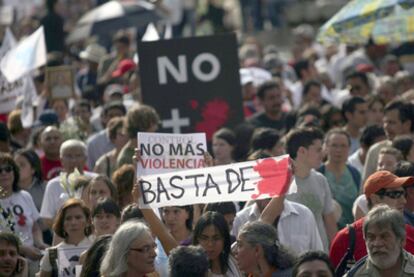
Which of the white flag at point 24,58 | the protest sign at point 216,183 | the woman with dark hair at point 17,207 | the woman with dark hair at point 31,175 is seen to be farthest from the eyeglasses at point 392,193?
the white flag at point 24,58

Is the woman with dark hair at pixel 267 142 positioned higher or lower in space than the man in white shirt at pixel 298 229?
higher

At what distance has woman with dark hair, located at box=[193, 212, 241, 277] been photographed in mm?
11530

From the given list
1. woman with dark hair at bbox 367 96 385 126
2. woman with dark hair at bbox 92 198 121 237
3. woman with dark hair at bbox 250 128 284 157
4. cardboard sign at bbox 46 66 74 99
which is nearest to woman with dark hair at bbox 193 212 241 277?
woman with dark hair at bbox 92 198 121 237

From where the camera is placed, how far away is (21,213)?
565 inches

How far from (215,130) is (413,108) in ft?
6.17

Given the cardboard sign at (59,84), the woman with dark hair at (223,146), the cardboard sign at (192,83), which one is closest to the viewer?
the woman with dark hair at (223,146)

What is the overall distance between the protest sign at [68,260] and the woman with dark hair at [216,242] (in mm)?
1175

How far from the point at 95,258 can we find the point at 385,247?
1791 millimetres

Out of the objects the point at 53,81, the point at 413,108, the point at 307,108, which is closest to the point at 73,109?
the point at 53,81

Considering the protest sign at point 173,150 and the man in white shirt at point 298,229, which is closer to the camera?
the man in white shirt at point 298,229

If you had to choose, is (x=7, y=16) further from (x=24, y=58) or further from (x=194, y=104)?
(x=194, y=104)

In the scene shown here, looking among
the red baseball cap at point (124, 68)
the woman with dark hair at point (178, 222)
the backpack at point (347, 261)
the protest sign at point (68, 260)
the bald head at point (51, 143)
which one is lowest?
the backpack at point (347, 261)

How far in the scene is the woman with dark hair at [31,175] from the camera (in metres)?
15.5

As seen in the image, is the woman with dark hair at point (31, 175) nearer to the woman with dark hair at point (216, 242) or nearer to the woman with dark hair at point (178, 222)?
the woman with dark hair at point (178, 222)
